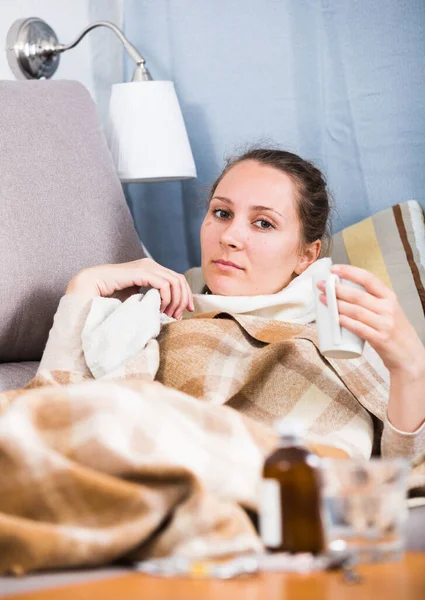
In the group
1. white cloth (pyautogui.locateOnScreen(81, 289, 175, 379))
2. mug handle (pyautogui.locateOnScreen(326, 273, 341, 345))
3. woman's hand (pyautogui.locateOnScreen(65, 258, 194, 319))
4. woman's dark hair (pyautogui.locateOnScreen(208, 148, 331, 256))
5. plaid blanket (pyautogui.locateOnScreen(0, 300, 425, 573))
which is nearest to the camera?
plaid blanket (pyautogui.locateOnScreen(0, 300, 425, 573))

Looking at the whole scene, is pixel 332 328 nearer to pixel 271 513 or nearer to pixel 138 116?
pixel 271 513

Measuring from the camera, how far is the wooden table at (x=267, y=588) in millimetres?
725

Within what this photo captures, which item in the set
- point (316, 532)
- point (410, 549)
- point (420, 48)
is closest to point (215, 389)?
point (410, 549)

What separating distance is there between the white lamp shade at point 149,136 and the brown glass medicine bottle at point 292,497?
1.46 m

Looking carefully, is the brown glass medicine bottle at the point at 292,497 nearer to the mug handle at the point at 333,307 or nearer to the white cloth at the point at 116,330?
the mug handle at the point at 333,307

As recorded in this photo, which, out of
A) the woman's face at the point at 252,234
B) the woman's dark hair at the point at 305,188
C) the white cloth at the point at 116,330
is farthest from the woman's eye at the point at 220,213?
the white cloth at the point at 116,330

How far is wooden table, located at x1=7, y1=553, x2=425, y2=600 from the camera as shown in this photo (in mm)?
725

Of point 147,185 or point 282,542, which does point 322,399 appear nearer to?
point 282,542

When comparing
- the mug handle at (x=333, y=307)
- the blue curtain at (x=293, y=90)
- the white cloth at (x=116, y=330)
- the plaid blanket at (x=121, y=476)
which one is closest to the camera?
the plaid blanket at (x=121, y=476)

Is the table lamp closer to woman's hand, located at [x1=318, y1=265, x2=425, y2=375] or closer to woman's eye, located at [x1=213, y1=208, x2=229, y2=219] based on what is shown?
woman's eye, located at [x1=213, y1=208, x2=229, y2=219]

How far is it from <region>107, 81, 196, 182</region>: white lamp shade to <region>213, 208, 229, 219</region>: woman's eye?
1.23 ft

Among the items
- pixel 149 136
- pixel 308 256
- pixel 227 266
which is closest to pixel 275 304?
pixel 227 266

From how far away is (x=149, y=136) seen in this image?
2.23m

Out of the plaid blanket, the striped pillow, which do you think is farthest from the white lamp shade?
the plaid blanket
